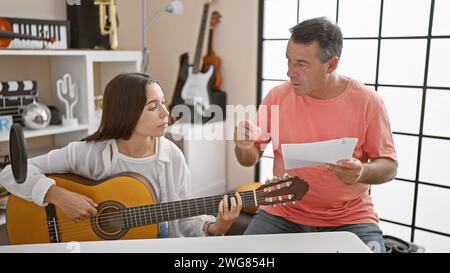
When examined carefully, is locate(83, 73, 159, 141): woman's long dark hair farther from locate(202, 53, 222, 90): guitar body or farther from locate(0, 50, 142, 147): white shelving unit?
locate(202, 53, 222, 90): guitar body

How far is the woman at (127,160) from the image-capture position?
0.79 metres

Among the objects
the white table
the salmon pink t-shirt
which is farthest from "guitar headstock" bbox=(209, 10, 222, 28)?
the white table

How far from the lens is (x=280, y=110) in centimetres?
100

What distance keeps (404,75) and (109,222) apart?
75cm

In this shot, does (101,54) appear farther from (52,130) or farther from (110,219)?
(110,219)

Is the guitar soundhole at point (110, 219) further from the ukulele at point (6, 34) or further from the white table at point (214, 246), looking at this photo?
the ukulele at point (6, 34)

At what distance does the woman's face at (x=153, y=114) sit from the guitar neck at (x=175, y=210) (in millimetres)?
157

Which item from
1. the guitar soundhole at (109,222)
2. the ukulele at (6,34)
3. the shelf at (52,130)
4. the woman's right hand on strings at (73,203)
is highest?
the ukulele at (6,34)

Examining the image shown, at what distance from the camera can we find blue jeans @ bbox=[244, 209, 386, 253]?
102 cm

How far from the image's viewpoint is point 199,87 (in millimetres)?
1542

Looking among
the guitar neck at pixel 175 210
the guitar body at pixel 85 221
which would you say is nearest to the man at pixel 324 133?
the guitar neck at pixel 175 210

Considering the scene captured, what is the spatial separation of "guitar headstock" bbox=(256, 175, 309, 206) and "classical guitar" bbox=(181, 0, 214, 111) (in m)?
0.37

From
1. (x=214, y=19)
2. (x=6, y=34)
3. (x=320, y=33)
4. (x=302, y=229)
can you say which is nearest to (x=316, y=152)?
(x=320, y=33)
